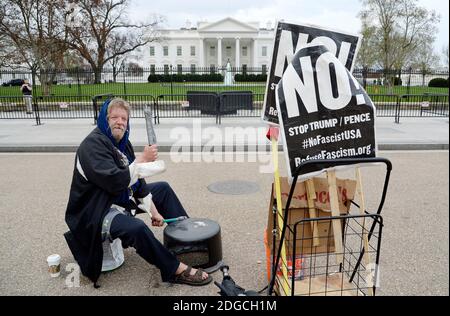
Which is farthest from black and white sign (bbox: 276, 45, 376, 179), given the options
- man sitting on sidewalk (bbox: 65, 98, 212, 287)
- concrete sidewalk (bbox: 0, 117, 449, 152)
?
concrete sidewalk (bbox: 0, 117, 449, 152)

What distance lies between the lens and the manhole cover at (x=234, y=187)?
21.7ft

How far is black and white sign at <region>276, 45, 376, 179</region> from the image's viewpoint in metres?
Result: 2.56

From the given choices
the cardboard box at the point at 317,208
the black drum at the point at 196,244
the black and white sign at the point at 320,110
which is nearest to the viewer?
the black and white sign at the point at 320,110

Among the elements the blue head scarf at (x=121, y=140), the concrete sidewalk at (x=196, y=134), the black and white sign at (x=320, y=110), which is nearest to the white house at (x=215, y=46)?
the concrete sidewalk at (x=196, y=134)

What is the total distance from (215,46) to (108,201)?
105 m

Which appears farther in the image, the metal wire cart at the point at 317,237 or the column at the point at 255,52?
the column at the point at 255,52

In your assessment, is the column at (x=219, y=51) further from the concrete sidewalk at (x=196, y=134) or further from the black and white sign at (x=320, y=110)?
the black and white sign at (x=320, y=110)

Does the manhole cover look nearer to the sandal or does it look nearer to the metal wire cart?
the sandal

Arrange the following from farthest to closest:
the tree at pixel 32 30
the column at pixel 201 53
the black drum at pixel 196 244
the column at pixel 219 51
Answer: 1. the column at pixel 201 53
2. the column at pixel 219 51
3. the tree at pixel 32 30
4. the black drum at pixel 196 244

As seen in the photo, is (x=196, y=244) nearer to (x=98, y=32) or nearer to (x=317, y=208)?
(x=317, y=208)

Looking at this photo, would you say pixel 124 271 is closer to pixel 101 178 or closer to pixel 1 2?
pixel 101 178

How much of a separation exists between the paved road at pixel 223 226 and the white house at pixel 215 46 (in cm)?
9046

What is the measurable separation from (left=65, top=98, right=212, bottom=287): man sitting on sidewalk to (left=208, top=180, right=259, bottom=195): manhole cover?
3.09m
